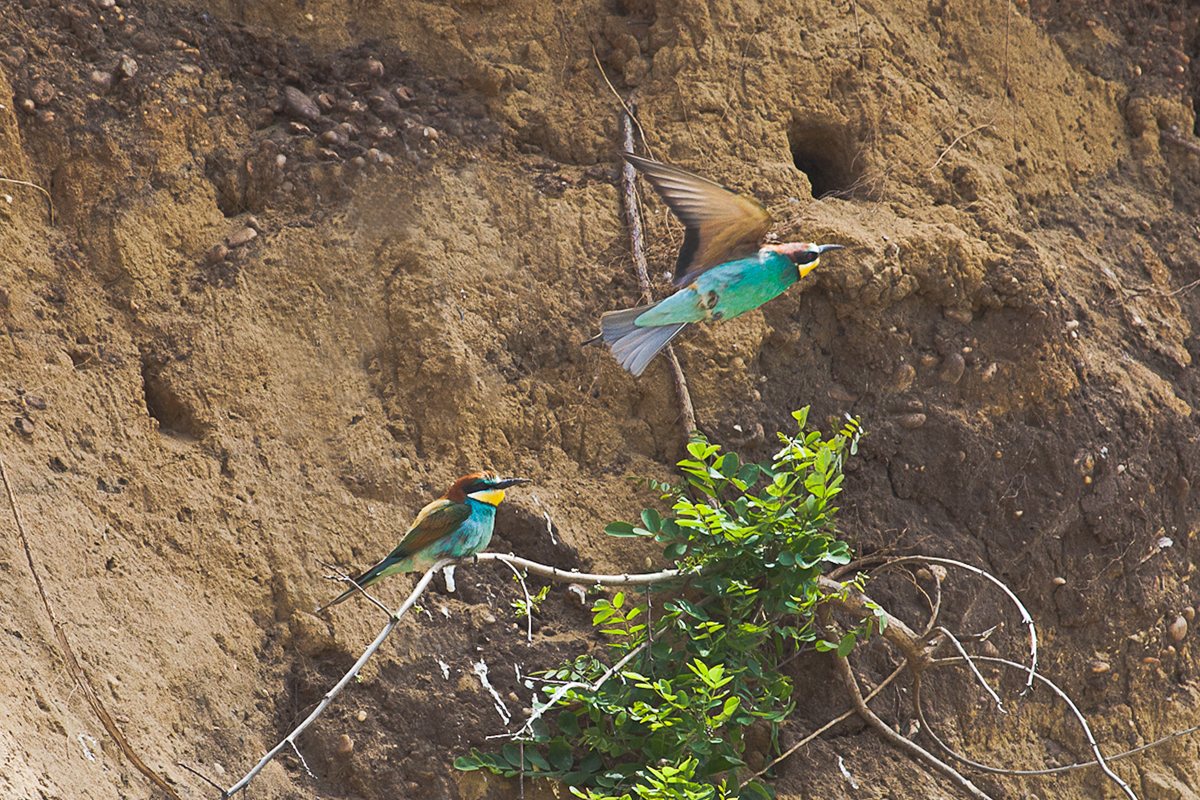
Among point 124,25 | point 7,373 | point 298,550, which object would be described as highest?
point 124,25

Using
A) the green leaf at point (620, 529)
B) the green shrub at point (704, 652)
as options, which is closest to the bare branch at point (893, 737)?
the green shrub at point (704, 652)

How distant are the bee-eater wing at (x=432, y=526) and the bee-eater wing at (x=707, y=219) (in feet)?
2.54

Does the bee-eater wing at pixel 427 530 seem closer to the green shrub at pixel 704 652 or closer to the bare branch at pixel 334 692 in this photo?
the bare branch at pixel 334 692

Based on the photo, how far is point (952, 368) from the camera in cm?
340

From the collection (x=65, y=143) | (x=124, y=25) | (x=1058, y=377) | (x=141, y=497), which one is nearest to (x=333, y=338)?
(x=141, y=497)

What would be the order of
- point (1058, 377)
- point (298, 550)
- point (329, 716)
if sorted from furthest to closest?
point (1058, 377) → point (298, 550) → point (329, 716)

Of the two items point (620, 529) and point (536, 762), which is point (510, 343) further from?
point (536, 762)

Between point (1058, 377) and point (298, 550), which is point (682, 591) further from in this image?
point (1058, 377)

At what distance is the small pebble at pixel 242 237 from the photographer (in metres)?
3.06

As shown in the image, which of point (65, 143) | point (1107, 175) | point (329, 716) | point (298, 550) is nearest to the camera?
point (329, 716)

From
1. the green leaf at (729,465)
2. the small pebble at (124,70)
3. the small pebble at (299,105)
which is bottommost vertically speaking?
the green leaf at (729,465)

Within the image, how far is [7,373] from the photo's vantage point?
265 cm

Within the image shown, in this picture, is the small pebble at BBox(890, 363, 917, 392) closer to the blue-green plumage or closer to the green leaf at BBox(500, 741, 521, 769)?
the blue-green plumage

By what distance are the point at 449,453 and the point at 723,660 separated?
99 cm
